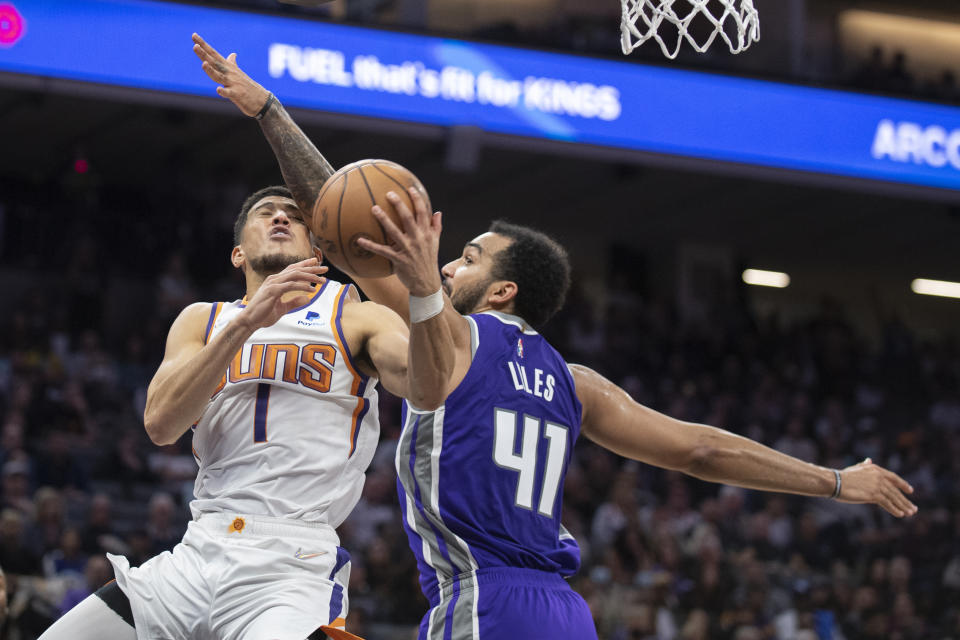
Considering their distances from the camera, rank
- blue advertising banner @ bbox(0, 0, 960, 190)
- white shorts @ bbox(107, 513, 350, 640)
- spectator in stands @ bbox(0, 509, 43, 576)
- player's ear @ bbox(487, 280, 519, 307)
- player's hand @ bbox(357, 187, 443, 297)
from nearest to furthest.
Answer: player's hand @ bbox(357, 187, 443, 297) < white shorts @ bbox(107, 513, 350, 640) < player's ear @ bbox(487, 280, 519, 307) < spectator in stands @ bbox(0, 509, 43, 576) < blue advertising banner @ bbox(0, 0, 960, 190)

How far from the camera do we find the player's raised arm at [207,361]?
10.7 ft

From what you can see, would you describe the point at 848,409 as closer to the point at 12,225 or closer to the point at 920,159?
the point at 920,159

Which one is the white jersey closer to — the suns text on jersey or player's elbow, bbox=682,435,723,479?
the suns text on jersey

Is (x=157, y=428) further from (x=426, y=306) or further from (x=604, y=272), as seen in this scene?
(x=604, y=272)

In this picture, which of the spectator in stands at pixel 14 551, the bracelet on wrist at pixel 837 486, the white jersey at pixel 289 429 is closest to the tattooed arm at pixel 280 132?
the white jersey at pixel 289 429

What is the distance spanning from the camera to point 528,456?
11.4 ft

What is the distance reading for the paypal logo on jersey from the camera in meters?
3.76

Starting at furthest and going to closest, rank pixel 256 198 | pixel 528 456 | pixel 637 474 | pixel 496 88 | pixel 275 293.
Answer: pixel 637 474 → pixel 496 88 → pixel 256 198 → pixel 528 456 → pixel 275 293

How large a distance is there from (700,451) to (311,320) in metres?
1.35

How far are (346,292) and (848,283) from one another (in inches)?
690

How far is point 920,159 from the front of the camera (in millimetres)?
13383

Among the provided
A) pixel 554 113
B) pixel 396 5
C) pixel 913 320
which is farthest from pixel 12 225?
pixel 913 320

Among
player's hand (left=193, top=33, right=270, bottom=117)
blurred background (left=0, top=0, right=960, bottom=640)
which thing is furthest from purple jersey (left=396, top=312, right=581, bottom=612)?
blurred background (left=0, top=0, right=960, bottom=640)

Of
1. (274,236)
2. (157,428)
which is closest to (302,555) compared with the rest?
(157,428)
